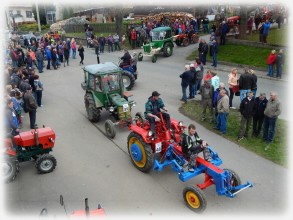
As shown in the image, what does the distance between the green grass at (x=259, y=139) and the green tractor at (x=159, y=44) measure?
378 inches

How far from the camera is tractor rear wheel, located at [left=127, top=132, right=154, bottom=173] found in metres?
7.57

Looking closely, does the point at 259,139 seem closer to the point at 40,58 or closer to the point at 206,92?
the point at 206,92

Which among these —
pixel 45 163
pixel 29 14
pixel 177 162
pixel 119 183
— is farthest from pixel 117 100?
pixel 29 14

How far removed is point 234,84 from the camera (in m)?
11.5

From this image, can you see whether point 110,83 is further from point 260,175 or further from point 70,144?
point 260,175

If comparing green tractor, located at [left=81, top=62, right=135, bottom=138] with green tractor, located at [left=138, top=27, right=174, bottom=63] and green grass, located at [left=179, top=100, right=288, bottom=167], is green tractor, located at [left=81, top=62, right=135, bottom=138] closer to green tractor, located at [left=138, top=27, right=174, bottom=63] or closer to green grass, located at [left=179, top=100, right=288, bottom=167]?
green grass, located at [left=179, top=100, right=288, bottom=167]

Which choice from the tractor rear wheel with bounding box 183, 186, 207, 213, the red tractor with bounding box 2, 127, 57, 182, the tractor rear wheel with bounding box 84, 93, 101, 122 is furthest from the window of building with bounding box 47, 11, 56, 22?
the tractor rear wheel with bounding box 183, 186, 207, 213

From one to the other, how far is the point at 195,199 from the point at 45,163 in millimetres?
3869

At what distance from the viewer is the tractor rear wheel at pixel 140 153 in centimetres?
757

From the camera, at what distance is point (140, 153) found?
7.86 meters

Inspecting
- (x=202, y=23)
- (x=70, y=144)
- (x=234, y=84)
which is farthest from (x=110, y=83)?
(x=202, y=23)

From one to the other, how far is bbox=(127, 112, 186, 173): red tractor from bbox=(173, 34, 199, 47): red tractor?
16810mm

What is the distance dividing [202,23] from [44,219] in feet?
86.1

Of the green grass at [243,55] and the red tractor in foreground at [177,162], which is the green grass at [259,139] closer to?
the red tractor in foreground at [177,162]
